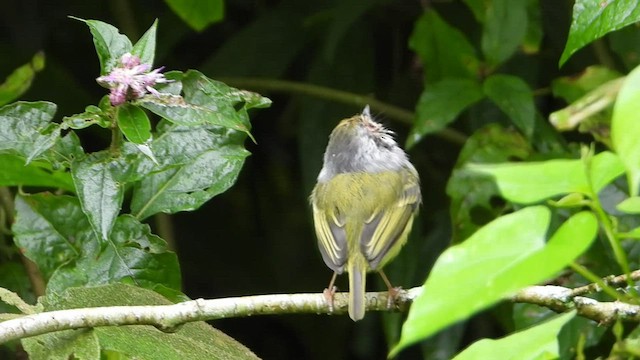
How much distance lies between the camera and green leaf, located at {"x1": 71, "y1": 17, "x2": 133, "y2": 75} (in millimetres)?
2229

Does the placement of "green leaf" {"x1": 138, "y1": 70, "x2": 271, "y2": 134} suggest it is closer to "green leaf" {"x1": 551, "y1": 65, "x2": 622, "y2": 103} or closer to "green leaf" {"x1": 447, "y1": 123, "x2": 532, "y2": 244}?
"green leaf" {"x1": 447, "y1": 123, "x2": 532, "y2": 244}

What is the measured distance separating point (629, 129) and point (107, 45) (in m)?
1.55

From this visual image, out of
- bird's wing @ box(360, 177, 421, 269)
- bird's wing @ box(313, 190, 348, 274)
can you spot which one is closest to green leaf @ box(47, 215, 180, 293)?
bird's wing @ box(313, 190, 348, 274)

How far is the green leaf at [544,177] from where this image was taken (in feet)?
3.18

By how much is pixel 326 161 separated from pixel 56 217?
1.26 meters

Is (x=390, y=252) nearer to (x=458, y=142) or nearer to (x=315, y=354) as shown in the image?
(x=458, y=142)

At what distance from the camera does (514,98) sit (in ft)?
11.5

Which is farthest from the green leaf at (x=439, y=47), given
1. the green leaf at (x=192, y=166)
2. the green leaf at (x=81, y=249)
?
the green leaf at (x=81, y=249)

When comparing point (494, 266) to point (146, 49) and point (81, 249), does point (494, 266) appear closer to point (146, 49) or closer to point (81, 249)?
point (146, 49)

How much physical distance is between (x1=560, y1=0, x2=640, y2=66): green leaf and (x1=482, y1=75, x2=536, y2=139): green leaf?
1141mm

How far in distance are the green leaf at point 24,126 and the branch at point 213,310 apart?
1.49ft

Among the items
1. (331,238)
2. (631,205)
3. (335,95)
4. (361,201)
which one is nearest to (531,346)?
(631,205)

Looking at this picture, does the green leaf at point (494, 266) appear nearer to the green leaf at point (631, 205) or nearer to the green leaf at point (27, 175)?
the green leaf at point (631, 205)

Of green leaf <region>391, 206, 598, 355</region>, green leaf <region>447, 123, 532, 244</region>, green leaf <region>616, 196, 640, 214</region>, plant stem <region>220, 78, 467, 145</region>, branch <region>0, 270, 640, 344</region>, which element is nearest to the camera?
green leaf <region>391, 206, 598, 355</region>
